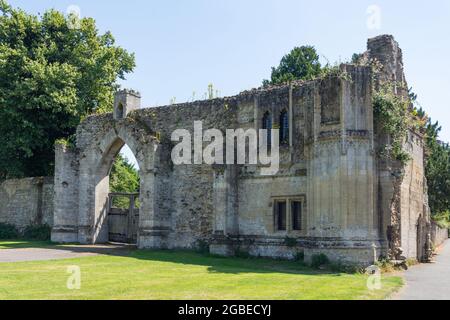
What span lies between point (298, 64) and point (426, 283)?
35494mm

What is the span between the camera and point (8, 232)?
2875cm

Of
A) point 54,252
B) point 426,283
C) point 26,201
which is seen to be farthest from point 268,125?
point 26,201

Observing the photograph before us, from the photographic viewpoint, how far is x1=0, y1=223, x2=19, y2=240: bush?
2859 centimetres

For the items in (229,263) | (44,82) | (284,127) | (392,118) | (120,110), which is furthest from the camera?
(44,82)

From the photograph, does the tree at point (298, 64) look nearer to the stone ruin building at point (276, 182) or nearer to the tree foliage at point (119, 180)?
the tree foliage at point (119, 180)

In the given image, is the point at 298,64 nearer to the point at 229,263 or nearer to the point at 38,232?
the point at 38,232

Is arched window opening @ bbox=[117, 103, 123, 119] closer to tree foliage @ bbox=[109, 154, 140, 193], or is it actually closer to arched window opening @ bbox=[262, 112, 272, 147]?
arched window opening @ bbox=[262, 112, 272, 147]

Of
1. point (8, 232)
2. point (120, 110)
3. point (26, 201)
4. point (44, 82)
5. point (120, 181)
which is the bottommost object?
point (8, 232)

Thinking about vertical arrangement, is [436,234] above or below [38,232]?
below

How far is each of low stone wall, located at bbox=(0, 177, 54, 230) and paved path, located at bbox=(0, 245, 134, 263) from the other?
5612 mm

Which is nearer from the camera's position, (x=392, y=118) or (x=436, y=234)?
(x=392, y=118)

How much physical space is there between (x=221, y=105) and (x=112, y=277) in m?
10.2
